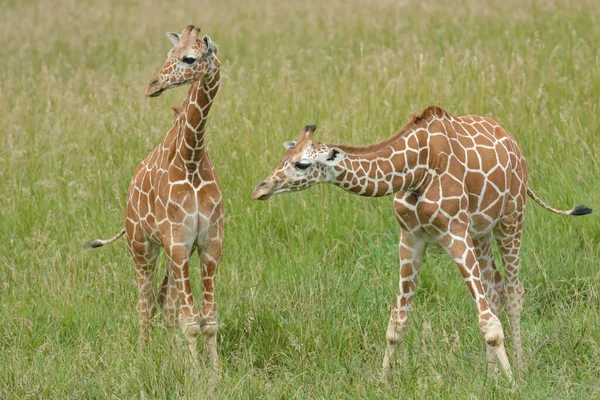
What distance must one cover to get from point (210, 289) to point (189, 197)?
0.61 meters

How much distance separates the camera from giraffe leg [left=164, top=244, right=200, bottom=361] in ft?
18.7

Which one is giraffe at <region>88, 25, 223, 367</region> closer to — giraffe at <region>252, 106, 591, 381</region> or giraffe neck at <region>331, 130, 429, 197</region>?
giraffe at <region>252, 106, 591, 381</region>

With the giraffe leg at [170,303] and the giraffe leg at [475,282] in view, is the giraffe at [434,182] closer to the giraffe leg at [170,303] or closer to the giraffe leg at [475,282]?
the giraffe leg at [475,282]

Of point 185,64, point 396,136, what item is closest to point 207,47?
point 185,64

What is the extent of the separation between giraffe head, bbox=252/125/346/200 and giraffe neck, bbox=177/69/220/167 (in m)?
0.72

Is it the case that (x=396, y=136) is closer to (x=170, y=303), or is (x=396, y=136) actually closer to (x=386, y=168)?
(x=386, y=168)

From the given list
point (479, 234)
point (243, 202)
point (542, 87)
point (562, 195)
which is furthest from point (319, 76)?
point (479, 234)

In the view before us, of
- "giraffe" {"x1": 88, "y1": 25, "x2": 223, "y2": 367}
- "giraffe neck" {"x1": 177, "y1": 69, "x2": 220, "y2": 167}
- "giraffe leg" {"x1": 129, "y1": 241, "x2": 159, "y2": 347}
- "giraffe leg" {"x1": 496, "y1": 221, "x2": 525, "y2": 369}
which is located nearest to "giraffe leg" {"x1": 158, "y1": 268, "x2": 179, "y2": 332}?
"giraffe leg" {"x1": 129, "y1": 241, "x2": 159, "y2": 347}

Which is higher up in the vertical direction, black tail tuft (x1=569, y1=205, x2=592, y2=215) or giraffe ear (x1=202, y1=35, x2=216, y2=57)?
giraffe ear (x1=202, y1=35, x2=216, y2=57)

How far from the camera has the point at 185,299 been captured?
5.79 metres

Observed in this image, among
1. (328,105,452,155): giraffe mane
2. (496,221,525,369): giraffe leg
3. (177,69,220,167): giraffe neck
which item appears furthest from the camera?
(496,221,525,369): giraffe leg

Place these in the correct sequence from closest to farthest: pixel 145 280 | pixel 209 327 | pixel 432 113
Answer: pixel 432 113 → pixel 209 327 → pixel 145 280

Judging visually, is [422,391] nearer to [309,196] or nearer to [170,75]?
[170,75]

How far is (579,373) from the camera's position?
584 cm
